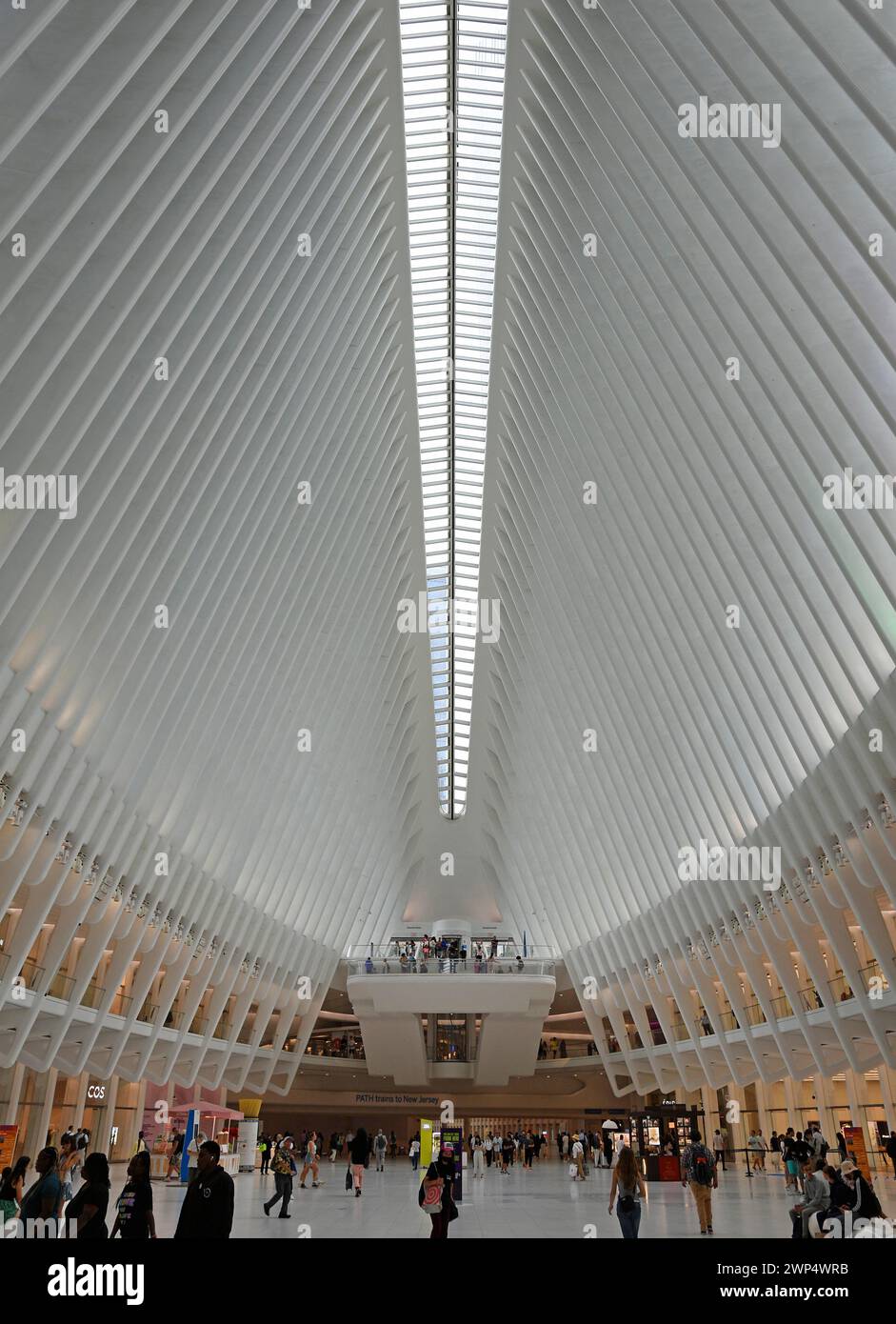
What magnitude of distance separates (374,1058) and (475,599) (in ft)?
68.1

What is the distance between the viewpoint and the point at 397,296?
23859 millimetres

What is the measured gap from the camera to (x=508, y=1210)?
17.0 metres

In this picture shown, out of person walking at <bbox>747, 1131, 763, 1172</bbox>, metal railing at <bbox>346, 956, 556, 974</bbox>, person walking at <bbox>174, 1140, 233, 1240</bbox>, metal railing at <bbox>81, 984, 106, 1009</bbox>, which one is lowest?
person walking at <bbox>747, 1131, 763, 1172</bbox>

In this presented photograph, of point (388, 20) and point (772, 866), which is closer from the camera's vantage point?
point (388, 20)

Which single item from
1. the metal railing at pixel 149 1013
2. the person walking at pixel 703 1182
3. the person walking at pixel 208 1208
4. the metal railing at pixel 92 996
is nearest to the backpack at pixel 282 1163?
the person walking at pixel 703 1182

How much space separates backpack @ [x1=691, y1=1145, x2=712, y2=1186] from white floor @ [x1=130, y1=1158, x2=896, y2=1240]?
64cm

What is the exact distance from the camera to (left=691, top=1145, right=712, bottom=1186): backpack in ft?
43.4

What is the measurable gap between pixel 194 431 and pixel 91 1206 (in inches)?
530

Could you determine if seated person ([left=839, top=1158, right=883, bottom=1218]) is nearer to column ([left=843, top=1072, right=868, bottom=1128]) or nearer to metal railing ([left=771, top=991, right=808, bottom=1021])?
metal railing ([left=771, top=991, right=808, bottom=1021])

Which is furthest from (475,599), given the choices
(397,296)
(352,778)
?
(397,296)

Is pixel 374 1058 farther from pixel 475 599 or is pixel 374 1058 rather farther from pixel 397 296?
pixel 397 296

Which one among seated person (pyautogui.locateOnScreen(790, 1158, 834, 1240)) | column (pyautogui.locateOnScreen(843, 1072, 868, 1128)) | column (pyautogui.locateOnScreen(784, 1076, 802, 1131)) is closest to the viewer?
seated person (pyautogui.locateOnScreen(790, 1158, 834, 1240))

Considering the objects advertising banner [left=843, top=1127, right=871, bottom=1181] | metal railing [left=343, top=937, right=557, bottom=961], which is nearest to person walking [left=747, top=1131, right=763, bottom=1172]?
advertising banner [left=843, top=1127, right=871, bottom=1181]

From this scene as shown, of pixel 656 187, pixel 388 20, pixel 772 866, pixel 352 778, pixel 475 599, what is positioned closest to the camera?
pixel 656 187
